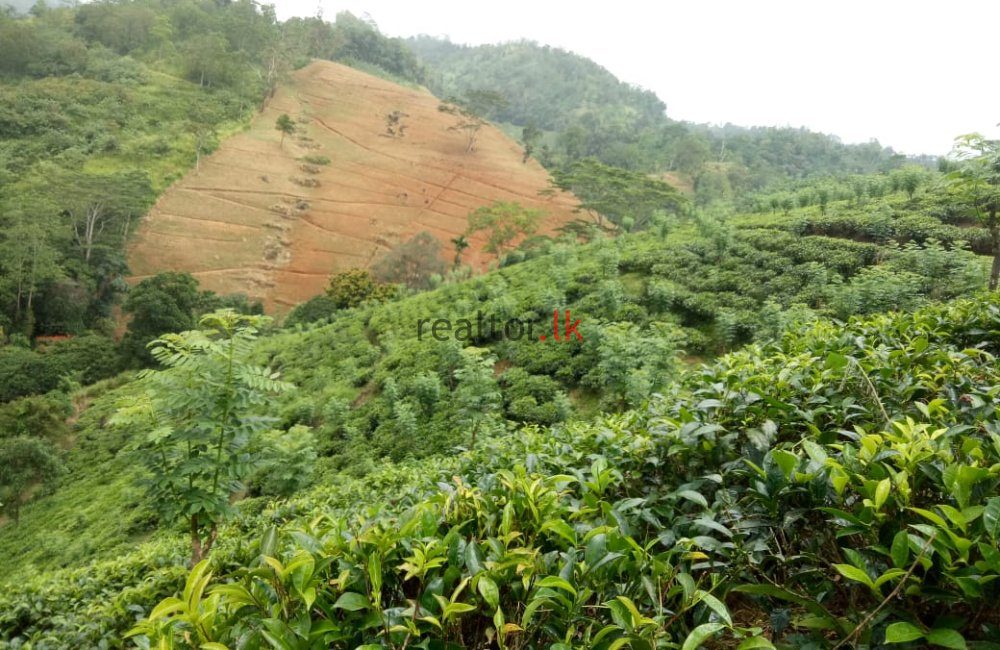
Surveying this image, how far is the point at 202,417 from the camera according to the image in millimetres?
2615

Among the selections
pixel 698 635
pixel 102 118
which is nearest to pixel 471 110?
pixel 102 118

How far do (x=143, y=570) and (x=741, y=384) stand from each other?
371 cm

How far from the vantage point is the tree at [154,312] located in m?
15.8

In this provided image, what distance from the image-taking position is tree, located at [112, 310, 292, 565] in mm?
2605

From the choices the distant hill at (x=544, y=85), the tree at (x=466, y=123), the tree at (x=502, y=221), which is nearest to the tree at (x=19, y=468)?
the tree at (x=502, y=221)

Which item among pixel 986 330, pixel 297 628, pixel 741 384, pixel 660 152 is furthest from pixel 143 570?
pixel 660 152

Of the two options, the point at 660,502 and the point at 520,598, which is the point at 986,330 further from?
the point at 520,598

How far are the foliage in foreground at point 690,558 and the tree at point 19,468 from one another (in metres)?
10.7

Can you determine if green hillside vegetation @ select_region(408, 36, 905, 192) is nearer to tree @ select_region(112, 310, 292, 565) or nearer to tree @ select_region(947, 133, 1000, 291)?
tree @ select_region(947, 133, 1000, 291)

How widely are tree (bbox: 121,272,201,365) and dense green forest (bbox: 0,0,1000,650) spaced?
102 mm

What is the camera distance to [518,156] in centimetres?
3706

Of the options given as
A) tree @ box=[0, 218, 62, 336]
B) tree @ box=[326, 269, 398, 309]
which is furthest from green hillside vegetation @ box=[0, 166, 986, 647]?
tree @ box=[0, 218, 62, 336]

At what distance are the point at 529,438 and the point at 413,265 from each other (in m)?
17.6

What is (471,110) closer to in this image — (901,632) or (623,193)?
(623,193)
